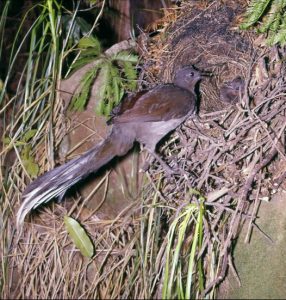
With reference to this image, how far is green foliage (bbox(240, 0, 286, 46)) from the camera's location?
2.06 m

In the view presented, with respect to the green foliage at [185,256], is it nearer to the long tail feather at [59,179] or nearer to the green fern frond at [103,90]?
the long tail feather at [59,179]

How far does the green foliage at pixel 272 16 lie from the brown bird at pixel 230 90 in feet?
1.40

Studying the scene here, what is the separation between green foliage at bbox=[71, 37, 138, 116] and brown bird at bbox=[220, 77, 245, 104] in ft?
1.62

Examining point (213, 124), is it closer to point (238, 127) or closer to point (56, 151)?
point (238, 127)

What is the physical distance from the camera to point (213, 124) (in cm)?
237

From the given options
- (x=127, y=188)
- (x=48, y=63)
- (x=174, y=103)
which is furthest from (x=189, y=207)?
(x=48, y=63)

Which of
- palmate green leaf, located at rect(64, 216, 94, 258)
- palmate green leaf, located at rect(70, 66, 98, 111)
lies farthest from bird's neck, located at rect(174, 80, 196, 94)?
palmate green leaf, located at rect(64, 216, 94, 258)

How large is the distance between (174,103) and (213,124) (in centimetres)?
22

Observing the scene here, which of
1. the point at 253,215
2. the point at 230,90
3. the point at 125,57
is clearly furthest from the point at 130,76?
the point at 253,215

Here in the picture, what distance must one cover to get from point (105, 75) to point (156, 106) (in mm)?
428

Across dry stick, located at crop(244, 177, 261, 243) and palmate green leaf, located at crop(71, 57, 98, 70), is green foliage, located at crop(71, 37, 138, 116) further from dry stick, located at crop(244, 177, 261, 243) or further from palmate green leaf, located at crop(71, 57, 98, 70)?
dry stick, located at crop(244, 177, 261, 243)

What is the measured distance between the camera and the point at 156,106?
7.92ft

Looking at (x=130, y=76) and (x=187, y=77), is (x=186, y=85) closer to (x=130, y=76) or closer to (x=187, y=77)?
(x=187, y=77)

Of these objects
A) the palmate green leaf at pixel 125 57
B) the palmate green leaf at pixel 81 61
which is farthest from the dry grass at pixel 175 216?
the palmate green leaf at pixel 125 57
